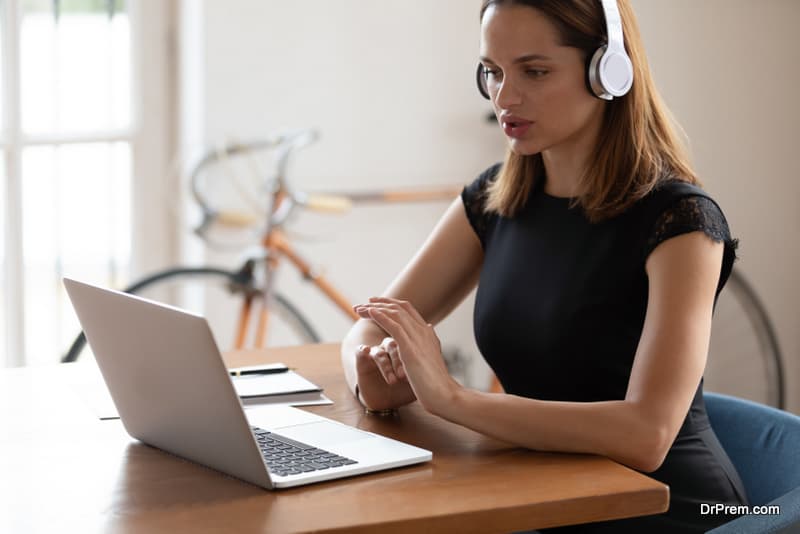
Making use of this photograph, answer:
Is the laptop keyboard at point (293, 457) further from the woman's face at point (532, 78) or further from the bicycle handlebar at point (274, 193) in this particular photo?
the bicycle handlebar at point (274, 193)

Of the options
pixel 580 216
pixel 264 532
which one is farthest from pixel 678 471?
pixel 264 532

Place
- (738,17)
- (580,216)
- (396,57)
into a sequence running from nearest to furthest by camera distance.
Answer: (580,216) < (396,57) < (738,17)

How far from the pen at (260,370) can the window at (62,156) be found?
1688mm

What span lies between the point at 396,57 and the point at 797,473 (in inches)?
83.3

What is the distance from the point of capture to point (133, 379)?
137 cm

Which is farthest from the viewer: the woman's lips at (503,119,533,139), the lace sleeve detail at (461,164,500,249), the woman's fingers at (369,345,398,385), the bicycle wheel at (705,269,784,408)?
the bicycle wheel at (705,269,784,408)

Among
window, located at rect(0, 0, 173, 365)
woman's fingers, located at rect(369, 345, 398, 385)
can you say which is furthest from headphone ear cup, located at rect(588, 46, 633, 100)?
window, located at rect(0, 0, 173, 365)

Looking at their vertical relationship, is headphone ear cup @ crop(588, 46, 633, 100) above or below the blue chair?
above

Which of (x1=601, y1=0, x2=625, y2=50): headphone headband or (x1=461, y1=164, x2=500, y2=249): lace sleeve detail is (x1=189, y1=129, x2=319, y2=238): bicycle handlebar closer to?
(x1=461, y1=164, x2=500, y2=249): lace sleeve detail

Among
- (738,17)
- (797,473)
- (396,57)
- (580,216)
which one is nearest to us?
(797,473)

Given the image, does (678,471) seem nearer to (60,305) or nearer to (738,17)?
(60,305)

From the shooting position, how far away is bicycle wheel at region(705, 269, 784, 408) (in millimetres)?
3676

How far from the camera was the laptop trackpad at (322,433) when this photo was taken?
1.36m

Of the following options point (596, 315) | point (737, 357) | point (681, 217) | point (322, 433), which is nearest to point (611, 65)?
point (681, 217)
